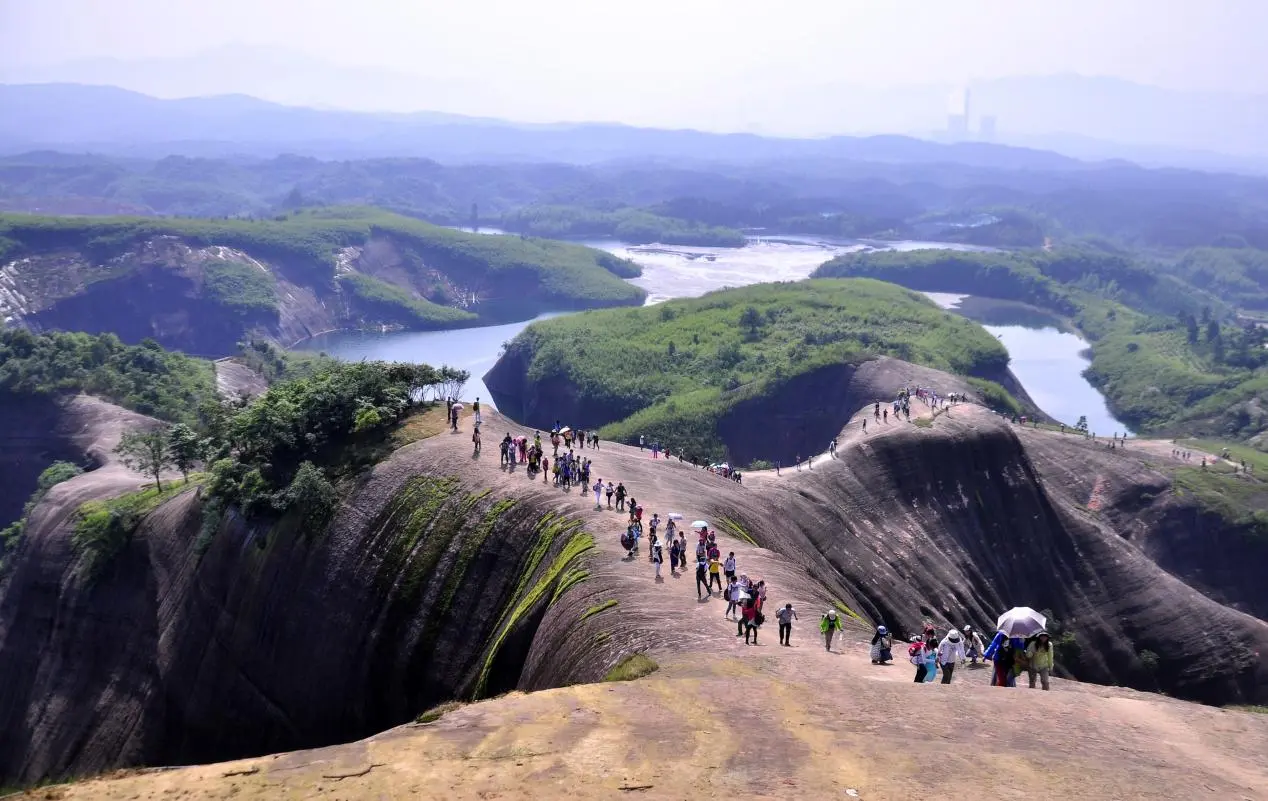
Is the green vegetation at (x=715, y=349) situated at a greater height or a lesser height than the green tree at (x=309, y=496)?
lesser

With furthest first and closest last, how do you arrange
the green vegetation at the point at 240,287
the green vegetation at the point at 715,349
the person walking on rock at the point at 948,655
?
the green vegetation at the point at 240,287 < the green vegetation at the point at 715,349 < the person walking on rock at the point at 948,655

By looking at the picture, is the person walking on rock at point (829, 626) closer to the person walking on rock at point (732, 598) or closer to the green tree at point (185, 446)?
the person walking on rock at point (732, 598)

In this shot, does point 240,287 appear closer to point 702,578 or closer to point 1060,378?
point 1060,378

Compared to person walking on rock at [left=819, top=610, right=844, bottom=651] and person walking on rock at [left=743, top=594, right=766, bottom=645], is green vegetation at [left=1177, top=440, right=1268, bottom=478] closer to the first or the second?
person walking on rock at [left=819, top=610, right=844, bottom=651]

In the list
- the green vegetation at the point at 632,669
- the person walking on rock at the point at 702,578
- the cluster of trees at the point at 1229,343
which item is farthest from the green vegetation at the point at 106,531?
the cluster of trees at the point at 1229,343

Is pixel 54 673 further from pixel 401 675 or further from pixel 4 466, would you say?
pixel 4 466

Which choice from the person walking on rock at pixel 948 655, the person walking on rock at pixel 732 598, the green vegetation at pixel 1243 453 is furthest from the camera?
the green vegetation at pixel 1243 453
